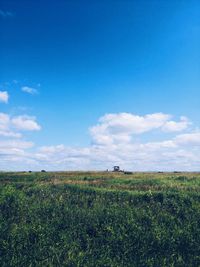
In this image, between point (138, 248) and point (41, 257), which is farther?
point (138, 248)

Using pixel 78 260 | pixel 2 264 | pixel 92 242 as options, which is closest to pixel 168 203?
pixel 92 242

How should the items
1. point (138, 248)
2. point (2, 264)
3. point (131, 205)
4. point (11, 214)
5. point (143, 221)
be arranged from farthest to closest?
point (131, 205) < point (11, 214) < point (143, 221) < point (138, 248) < point (2, 264)

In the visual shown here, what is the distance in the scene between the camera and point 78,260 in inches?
580

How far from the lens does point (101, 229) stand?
1777 centimetres

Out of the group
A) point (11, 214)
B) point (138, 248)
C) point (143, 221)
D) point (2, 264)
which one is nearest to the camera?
point (2, 264)

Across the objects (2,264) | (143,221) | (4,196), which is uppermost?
(4,196)

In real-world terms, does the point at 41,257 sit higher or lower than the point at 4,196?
lower

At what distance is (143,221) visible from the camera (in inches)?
730

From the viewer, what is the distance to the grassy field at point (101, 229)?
15039 mm

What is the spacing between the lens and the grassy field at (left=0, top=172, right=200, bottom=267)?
15.0 m

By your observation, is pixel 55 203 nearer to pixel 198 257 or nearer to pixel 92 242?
pixel 92 242

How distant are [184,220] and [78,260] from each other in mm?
7877

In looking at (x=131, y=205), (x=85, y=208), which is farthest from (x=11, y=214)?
(x=131, y=205)

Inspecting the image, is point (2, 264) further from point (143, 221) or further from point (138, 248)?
point (143, 221)
